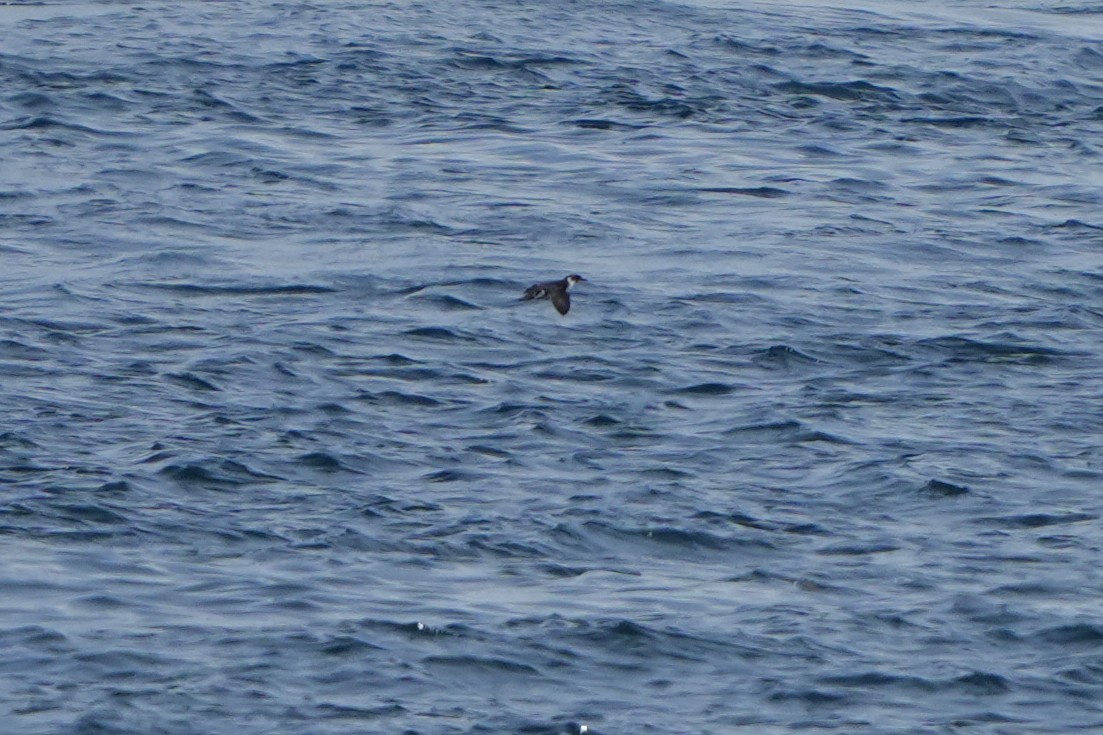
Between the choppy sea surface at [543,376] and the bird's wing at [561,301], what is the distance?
1.72 feet

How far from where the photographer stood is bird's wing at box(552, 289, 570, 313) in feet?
56.3

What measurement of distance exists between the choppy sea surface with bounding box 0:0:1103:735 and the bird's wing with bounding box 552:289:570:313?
20.6 inches

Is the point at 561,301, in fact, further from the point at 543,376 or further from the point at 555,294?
the point at 543,376

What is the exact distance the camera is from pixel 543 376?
1714 cm

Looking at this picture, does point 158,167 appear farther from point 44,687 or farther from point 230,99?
point 44,687

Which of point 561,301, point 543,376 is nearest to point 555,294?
point 561,301

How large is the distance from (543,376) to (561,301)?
0.62m

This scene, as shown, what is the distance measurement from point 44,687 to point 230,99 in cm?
1545

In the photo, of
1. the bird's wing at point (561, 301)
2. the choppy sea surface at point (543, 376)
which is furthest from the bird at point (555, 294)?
the choppy sea surface at point (543, 376)

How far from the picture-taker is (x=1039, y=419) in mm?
16266

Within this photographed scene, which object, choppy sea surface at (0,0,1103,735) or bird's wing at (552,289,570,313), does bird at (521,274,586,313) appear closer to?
bird's wing at (552,289,570,313)

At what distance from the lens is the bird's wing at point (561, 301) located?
17.2m

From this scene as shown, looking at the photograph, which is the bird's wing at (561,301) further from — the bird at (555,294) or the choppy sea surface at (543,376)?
the choppy sea surface at (543,376)

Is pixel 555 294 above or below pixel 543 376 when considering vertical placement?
above
